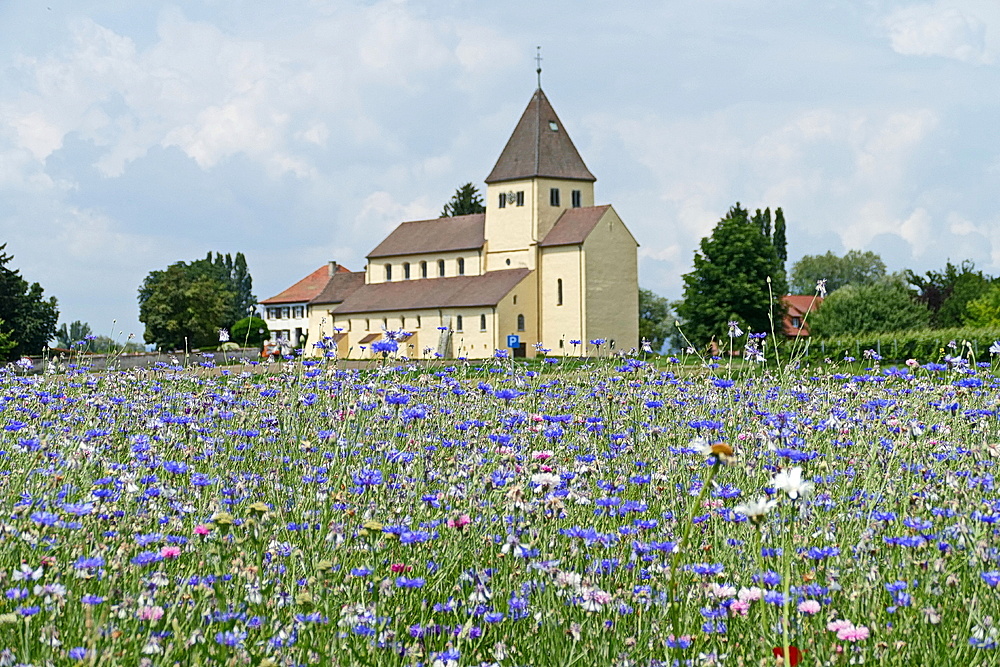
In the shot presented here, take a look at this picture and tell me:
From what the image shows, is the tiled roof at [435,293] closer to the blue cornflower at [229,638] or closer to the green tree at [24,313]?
the green tree at [24,313]

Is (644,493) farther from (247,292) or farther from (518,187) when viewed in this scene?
(247,292)

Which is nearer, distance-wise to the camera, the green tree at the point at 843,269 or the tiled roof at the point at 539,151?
the tiled roof at the point at 539,151

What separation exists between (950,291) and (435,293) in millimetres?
40973

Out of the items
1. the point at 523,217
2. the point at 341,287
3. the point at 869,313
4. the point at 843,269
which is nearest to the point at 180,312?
the point at 341,287

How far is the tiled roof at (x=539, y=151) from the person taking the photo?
213 feet

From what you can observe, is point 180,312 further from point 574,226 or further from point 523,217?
point 574,226

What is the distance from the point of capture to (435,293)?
2601 inches

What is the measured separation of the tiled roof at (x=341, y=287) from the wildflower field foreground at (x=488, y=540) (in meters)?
68.2

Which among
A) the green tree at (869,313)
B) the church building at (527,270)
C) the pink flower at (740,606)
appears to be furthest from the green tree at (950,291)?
the pink flower at (740,606)

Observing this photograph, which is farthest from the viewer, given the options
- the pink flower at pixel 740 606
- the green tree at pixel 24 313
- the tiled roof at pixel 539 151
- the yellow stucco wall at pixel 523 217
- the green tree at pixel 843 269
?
the green tree at pixel 843 269

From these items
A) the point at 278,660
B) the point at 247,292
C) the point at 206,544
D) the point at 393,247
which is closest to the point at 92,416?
the point at 206,544

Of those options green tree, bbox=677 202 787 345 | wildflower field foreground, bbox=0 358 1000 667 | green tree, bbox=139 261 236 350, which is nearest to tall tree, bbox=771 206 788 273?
green tree, bbox=677 202 787 345

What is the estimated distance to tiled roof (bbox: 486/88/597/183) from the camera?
213 ft

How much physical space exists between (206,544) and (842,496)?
9.03 feet
